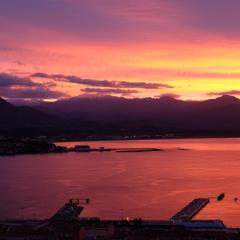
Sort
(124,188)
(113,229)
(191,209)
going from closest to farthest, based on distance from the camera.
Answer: (113,229) → (191,209) → (124,188)

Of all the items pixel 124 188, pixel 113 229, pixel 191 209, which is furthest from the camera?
pixel 124 188

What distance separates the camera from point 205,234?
6988 mm

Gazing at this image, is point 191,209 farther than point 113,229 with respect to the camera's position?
Yes

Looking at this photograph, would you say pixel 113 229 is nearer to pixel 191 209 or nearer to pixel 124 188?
pixel 191 209

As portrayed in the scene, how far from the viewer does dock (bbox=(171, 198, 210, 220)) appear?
873 centimetres

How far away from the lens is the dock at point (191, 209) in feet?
28.7

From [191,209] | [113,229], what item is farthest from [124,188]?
[113,229]

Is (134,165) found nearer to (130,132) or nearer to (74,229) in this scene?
(74,229)

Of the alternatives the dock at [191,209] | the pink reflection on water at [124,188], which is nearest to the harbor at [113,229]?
the dock at [191,209]

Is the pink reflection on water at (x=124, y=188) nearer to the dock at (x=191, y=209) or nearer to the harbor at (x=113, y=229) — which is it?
the dock at (x=191, y=209)

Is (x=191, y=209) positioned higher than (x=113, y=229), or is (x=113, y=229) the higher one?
(x=113, y=229)

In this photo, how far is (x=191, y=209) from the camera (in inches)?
369

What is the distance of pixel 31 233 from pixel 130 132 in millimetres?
42055

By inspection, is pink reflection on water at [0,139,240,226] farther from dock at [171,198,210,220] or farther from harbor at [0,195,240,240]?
harbor at [0,195,240,240]
